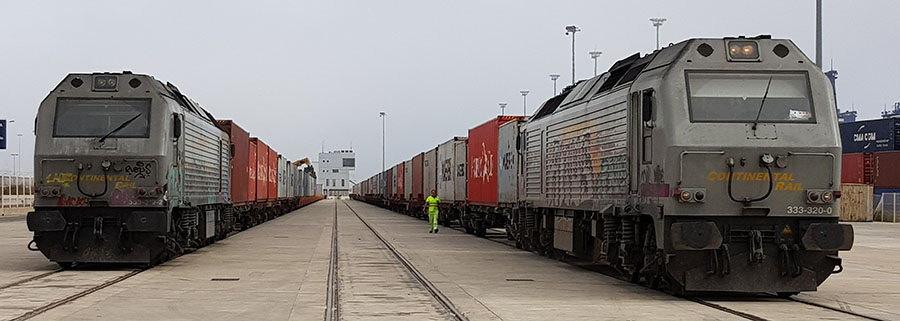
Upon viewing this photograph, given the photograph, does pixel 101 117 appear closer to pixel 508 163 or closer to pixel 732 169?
pixel 732 169

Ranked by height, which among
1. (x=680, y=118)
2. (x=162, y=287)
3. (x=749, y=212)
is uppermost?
(x=680, y=118)

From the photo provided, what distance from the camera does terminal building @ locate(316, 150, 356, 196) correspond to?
179250mm

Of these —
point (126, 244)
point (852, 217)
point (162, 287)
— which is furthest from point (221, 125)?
point (852, 217)

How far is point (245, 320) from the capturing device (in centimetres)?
1127

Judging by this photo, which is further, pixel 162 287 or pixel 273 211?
pixel 273 211

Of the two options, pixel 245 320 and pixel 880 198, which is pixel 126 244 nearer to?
pixel 245 320

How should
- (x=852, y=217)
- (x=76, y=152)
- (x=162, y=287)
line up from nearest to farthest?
(x=162, y=287), (x=76, y=152), (x=852, y=217)

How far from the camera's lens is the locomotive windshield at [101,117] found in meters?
17.3

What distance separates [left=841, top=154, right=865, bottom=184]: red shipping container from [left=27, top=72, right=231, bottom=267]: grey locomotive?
4455 cm

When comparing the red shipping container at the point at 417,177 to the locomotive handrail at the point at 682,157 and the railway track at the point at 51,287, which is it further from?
the locomotive handrail at the point at 682,157

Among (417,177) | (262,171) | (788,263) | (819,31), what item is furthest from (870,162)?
(788,263)

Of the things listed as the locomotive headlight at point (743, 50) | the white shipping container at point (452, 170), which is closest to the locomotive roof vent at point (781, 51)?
the locomotive headlight at point (743, 50)

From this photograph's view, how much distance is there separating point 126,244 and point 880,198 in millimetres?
43476

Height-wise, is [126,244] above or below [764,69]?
below
